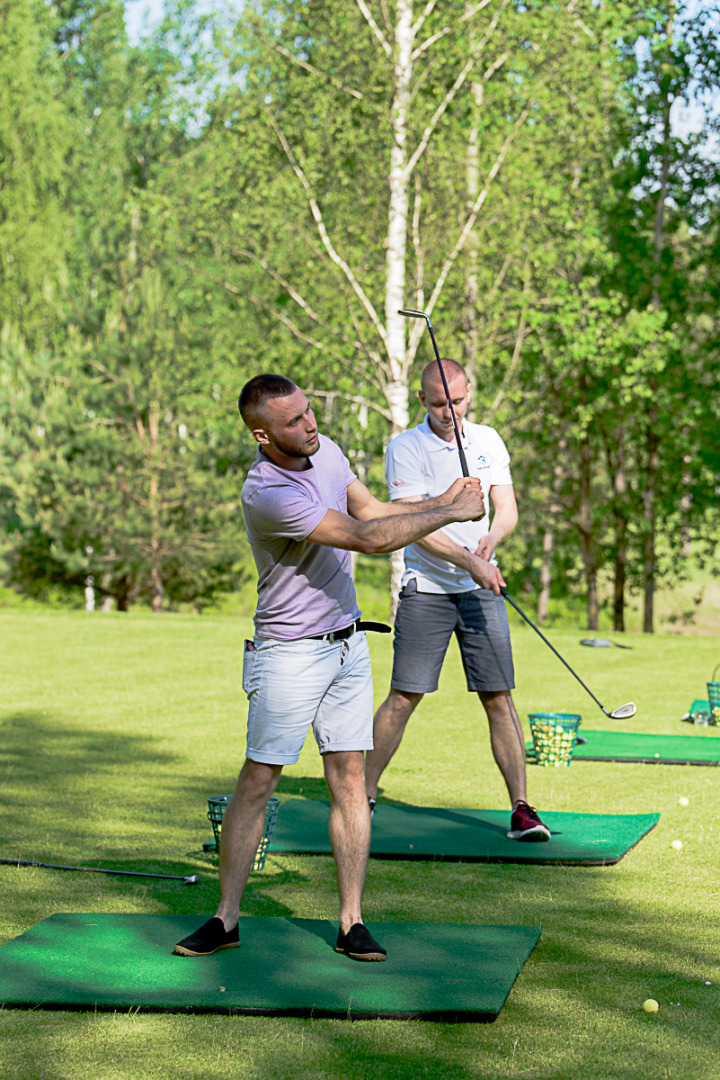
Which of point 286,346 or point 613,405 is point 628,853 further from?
point 613,405

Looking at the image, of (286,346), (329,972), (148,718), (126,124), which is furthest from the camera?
(126,124)

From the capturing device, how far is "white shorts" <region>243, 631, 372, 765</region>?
13.8 feet

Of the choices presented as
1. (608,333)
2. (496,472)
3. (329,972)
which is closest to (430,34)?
(608,333)

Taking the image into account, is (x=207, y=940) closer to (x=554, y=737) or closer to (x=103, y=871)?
(x=103, y=871)

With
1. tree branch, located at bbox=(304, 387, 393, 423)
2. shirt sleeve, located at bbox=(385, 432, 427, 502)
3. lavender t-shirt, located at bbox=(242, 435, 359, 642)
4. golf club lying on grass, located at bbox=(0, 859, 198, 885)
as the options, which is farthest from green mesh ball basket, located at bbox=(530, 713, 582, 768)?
tree branch, located at bbox=(304, 387, 393, 423)

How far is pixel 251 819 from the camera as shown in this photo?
4.23 meters

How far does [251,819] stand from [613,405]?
24.1 meters

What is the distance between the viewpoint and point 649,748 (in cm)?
816

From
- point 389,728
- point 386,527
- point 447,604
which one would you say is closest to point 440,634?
point 447,604

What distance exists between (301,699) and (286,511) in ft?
2.07

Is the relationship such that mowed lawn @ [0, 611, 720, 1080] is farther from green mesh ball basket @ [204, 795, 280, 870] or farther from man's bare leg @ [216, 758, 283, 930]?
man's bare leg @ [216, 758, 283, 930]

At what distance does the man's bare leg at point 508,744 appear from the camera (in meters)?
5.96

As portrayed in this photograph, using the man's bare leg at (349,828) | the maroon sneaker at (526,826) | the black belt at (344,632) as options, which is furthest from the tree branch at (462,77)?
the man's bare leg at (349,828)

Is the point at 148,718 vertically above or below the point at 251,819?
below
